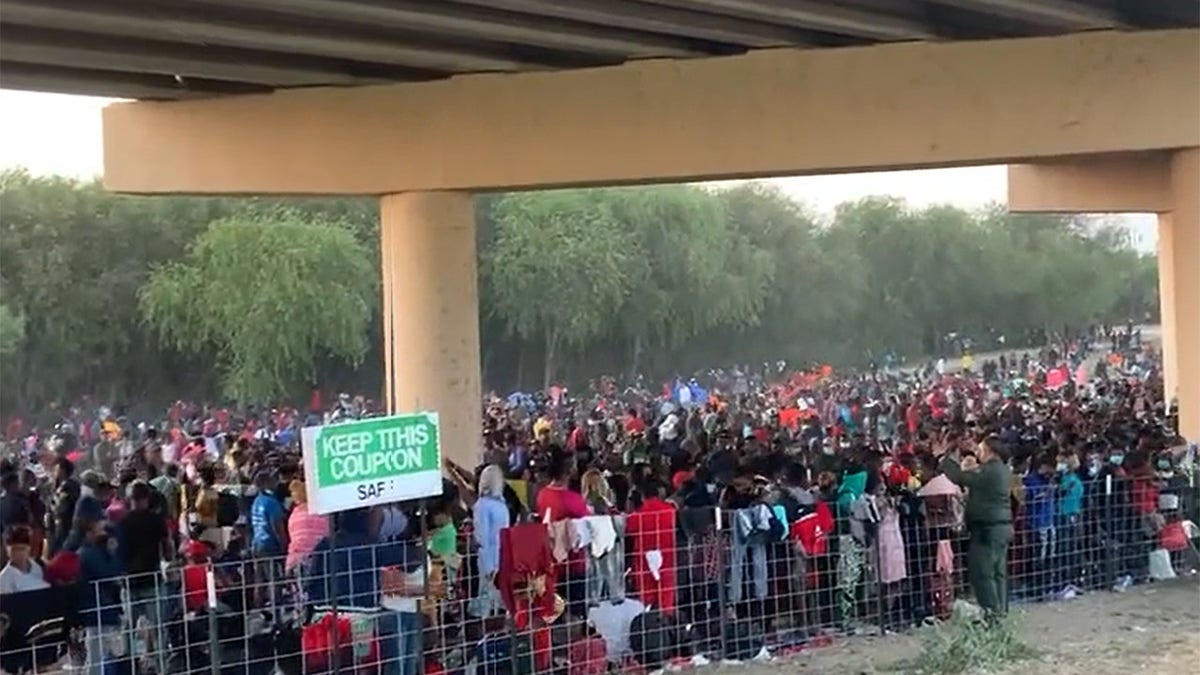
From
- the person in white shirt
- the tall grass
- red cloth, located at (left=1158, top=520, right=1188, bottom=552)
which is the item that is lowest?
the tall grass

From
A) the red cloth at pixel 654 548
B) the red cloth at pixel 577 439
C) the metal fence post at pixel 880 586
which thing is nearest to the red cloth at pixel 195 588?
the red cloth at pixel 654 548

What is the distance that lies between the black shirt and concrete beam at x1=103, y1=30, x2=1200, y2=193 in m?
7.63

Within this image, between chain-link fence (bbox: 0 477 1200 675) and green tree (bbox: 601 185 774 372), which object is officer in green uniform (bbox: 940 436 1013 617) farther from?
green tree (bbox: 601 185 774 372)

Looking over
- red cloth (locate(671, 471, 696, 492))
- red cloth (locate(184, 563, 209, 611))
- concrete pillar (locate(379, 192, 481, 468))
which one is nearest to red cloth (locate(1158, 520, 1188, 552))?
red cloth (locate(671, 471, 696, 492))

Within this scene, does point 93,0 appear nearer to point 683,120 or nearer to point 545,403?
point 683,120

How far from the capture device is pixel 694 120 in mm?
17953

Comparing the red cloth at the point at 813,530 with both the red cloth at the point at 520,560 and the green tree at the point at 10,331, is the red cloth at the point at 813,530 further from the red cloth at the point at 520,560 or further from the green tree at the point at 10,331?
the green tree at the point at 10,331

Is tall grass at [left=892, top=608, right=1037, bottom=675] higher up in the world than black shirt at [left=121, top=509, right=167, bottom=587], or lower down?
lower down

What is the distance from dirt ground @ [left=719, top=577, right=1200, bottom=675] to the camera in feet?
41.6

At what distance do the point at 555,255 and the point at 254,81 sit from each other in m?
34.0

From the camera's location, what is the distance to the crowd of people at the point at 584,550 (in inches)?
430

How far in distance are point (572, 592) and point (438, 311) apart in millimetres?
7678

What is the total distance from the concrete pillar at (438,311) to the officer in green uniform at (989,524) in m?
6.77

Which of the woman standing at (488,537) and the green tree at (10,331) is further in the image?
the green tree at (10,331)
